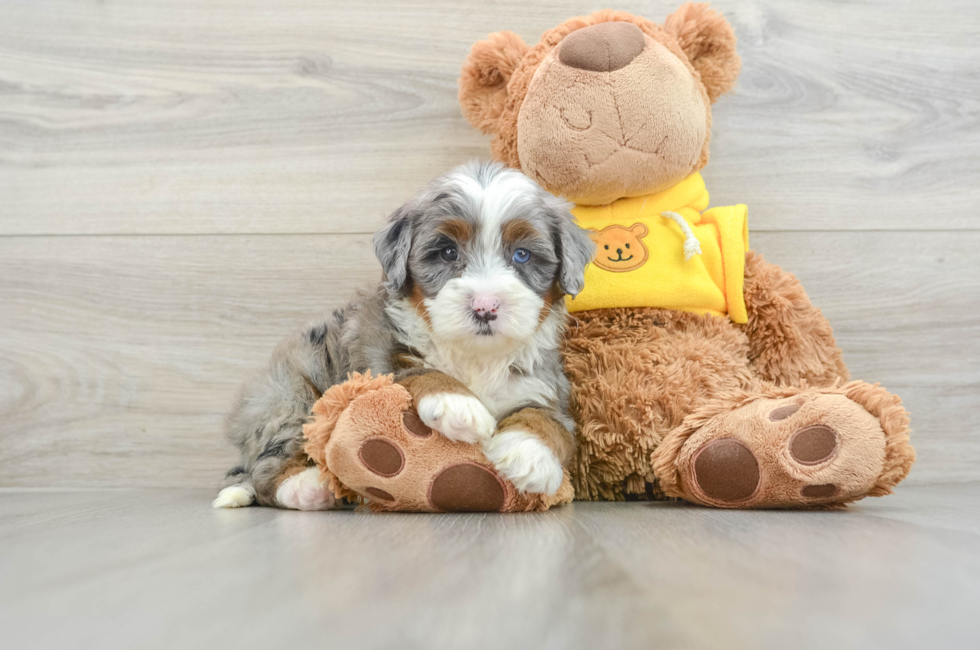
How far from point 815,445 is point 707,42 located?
109cm

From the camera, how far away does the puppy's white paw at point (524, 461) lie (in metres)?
1.30

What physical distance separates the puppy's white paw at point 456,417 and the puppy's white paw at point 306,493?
33cm

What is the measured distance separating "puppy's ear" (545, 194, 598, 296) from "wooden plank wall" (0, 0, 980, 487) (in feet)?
2.57

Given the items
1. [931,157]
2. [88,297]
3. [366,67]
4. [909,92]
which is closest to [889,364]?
[931,157]

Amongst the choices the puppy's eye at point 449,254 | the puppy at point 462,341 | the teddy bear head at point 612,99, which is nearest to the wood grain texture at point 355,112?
the teddy bear head at point 612,99

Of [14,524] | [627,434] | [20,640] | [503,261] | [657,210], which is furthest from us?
[657,210]

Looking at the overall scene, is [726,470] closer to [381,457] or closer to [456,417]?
[456,417]

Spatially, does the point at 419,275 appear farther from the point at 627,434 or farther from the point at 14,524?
the point at 14,524

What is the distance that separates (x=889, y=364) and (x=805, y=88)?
897 millimetres

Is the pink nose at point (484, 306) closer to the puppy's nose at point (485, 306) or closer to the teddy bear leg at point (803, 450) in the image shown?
the puppy's nose at point (485, 306)

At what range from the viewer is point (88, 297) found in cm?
219

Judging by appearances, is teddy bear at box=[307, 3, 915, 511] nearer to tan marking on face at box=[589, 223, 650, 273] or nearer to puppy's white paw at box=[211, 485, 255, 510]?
tan marking on face at box=[589, 223, 650, 273]

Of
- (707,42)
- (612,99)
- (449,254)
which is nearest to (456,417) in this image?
(449,254)

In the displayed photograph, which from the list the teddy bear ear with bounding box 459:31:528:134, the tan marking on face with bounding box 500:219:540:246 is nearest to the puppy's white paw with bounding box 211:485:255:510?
the tan marking on face with bounding box 500:219:540:246
